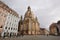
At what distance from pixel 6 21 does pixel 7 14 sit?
12.3 feet

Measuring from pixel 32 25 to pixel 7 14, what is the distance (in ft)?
325

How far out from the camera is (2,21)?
43094 millimetres

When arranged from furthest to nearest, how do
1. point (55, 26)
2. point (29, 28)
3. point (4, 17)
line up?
1. point (29, 28)
2. point (55, 26)
3. point (4, 17)

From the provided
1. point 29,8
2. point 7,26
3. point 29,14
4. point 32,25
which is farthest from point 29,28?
point 7,26

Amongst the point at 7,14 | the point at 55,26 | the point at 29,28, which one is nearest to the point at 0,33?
the point at 7,14

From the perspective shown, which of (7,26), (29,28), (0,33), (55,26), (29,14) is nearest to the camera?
(0,33)

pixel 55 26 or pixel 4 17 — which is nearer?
pixel 4 17

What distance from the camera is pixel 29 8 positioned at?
15112 cm

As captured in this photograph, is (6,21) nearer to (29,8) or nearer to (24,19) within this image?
(24,19)

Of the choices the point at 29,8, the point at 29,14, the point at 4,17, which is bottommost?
the point at 4,17

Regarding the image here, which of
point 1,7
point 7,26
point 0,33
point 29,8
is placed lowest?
point 0,33

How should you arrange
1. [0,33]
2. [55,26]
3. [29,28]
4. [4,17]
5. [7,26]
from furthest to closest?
[29,28], [55,26], [7,26], [4,17], [0,33]

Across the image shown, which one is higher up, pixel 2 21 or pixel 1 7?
pixel 1 7

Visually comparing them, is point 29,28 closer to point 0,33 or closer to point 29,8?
point 29,8
